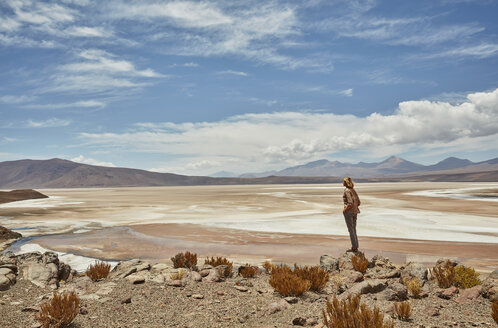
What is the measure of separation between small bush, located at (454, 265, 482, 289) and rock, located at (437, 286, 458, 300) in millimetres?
684

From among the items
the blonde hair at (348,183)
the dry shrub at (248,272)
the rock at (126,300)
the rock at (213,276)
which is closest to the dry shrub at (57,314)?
the rock at (126,300)

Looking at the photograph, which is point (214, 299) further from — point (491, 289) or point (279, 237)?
point (279, 237)

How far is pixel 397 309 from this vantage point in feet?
19.0

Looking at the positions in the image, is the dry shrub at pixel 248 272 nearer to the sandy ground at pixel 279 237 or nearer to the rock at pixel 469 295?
the sandy ground at pixel 279 237

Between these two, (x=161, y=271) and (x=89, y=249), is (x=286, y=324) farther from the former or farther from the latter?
(x=89, y=249)

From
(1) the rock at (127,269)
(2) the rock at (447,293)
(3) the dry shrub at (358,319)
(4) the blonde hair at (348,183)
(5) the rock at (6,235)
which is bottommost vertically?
(5) the rock at (6,235)

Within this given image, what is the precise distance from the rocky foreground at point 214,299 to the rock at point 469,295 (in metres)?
0.02

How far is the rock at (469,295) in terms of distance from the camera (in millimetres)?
6607

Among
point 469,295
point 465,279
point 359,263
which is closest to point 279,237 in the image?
point 359,263

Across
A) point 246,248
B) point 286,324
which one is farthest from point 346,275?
point 246,248

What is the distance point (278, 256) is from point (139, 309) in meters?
7.65

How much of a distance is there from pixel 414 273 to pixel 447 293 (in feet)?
3.72

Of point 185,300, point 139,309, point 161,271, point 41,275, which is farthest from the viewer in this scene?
point 161,271

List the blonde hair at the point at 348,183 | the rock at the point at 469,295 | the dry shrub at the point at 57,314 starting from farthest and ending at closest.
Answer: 1. the blonde hair at the point at 348,183
2. the rock at the point at 469,295
3. the dry shrub at the point at 57,314
